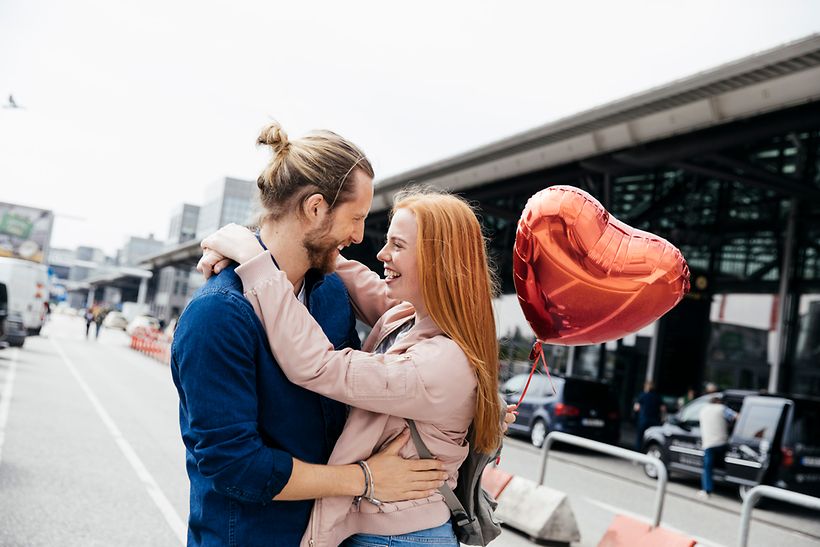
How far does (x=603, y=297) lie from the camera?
2420 millimetres

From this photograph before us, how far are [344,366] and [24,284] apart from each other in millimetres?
25345

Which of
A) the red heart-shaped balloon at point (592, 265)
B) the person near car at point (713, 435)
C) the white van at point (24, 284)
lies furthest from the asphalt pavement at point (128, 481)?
the white van at point (24, 284)

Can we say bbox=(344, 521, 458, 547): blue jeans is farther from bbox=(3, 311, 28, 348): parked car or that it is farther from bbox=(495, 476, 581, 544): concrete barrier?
bbox=(3, 311, 28, 348): parked car

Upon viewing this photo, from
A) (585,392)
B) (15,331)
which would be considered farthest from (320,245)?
(15,331)

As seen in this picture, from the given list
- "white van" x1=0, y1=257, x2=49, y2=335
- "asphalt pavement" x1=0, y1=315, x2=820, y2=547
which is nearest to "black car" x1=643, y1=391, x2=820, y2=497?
"asphalt pavement" x1=0, y1=315, x2=820, y2=547

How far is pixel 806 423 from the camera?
447 inches

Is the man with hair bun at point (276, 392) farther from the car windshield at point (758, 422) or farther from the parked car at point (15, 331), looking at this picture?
the parked car at point (15, 331)

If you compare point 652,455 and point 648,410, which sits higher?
point 648,410

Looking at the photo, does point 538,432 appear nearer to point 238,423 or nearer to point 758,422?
point 758,422

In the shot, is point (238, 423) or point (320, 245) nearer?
point (238, 423)

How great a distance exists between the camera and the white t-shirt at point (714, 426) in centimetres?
1210

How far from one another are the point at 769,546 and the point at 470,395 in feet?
26.6

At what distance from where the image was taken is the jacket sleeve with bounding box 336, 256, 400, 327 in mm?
2619

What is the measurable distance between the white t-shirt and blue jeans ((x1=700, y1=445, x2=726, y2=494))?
0.09m
